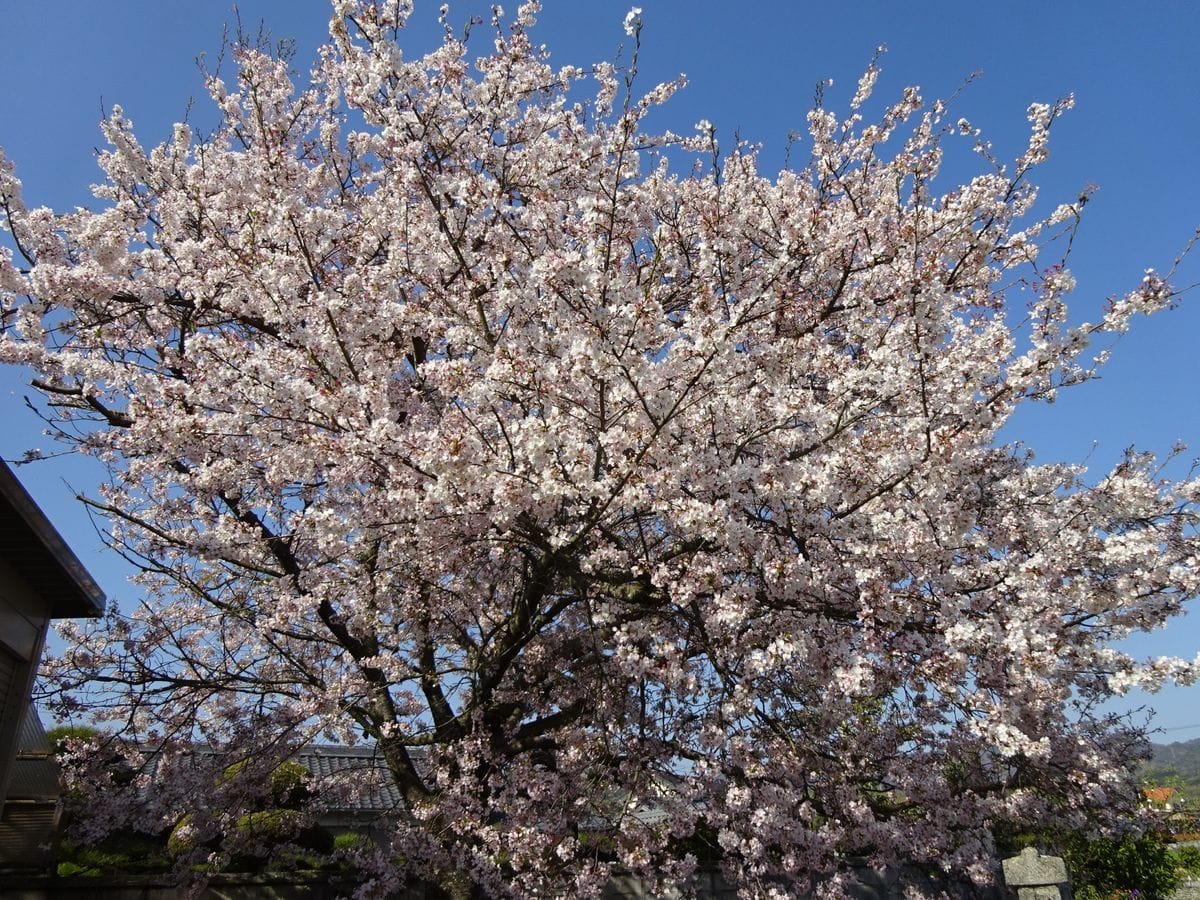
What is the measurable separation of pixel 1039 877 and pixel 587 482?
7766 millimetres

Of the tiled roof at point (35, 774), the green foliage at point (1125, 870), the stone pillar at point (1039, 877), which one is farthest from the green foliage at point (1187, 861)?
the tiled roof at point (35, 774)

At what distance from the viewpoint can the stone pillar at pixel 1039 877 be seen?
8.95 metres

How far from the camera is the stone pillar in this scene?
8.95m

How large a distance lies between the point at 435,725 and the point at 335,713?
1.33m

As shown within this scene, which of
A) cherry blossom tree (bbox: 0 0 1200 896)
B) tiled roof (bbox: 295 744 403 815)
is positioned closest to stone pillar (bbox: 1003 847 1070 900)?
cherry blossom tree (bbox: 0 0 1200 896)

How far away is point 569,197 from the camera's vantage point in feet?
30.7

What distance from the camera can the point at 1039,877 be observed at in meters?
8.98

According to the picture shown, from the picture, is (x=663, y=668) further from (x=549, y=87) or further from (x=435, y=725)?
(x=549, y=87)

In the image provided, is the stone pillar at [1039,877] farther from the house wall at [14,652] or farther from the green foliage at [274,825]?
the house wall at [14,652]

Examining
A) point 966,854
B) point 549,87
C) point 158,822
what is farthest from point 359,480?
point 966,854

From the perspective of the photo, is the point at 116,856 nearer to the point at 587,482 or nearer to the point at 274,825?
the point at 274,825

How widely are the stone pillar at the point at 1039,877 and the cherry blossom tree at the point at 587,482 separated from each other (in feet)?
1.26

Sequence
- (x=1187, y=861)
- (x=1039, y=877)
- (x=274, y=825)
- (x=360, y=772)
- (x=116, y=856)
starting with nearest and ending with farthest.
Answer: (x=1039, y=877), (x=274, y=825), (x=116, y=856), (x=360, y=772), (x=1187, y=861)

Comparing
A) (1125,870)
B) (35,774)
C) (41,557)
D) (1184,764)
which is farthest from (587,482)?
(1184,764)
